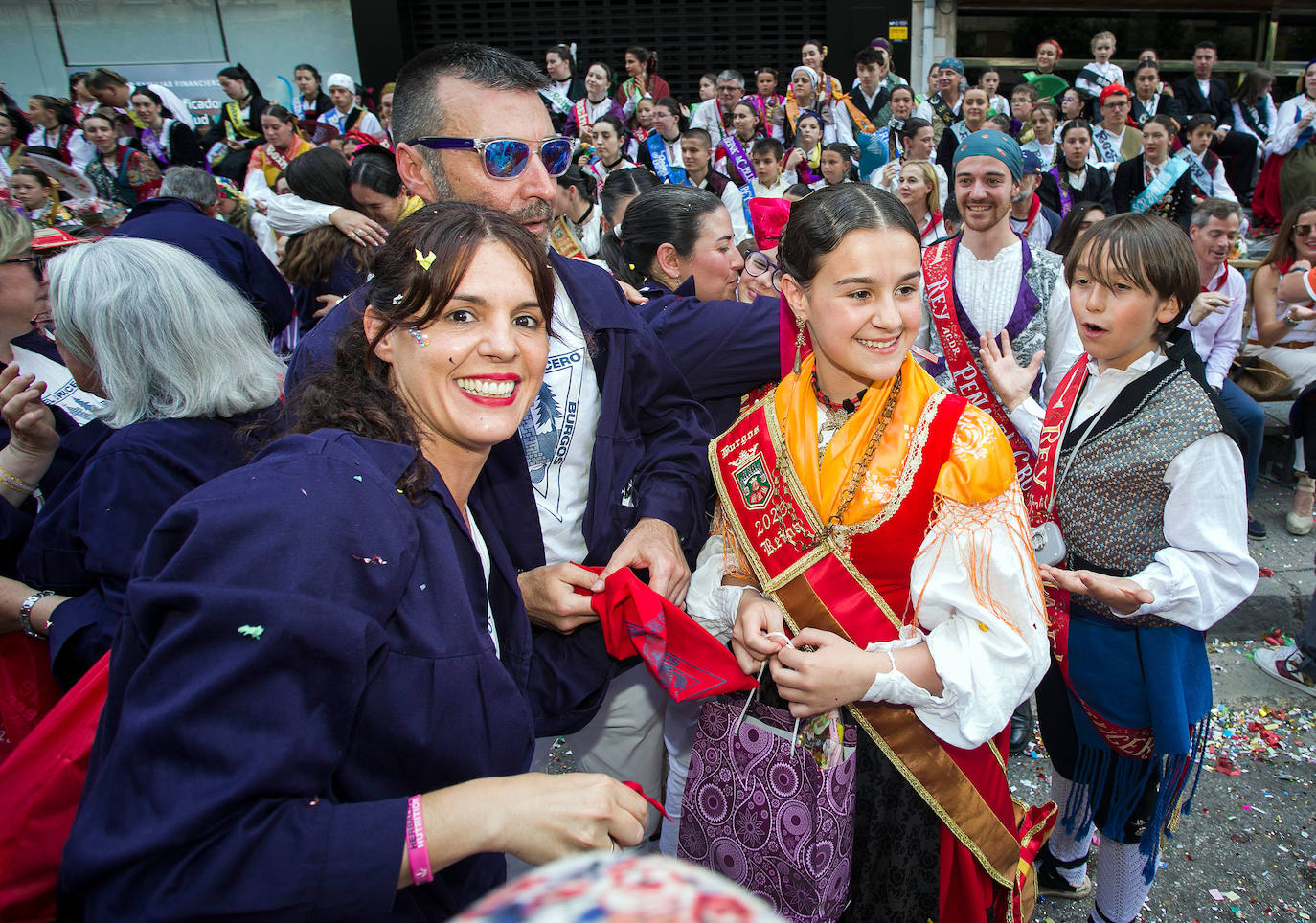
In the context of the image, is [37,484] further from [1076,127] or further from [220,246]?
[1076,127]

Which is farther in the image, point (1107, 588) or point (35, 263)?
point (35, 263)

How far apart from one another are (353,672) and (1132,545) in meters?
2.01

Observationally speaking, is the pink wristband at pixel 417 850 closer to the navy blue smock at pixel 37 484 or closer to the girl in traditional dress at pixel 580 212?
the navy blue smock at pixel 37 484

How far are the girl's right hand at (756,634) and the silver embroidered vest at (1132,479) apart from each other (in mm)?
1013

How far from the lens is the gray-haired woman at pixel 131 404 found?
188 cm

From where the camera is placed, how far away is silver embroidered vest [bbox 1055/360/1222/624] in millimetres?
2080

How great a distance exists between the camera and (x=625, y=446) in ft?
7.41

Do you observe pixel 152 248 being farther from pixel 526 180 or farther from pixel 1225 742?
pixel 1225 742

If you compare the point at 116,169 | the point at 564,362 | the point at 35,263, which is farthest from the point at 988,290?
the point at 116,169

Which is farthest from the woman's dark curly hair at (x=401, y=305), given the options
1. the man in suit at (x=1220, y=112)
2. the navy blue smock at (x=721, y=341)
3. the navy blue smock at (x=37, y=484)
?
the man in suit at (x=1220, y=112)

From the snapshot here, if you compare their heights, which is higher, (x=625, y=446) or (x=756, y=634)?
(x=625, y=446)

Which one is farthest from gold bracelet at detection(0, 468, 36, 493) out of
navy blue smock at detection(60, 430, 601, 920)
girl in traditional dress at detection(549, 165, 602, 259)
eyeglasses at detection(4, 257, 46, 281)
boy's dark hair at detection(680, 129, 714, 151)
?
boy's dark hair at detection(680, 129, 714, 151)

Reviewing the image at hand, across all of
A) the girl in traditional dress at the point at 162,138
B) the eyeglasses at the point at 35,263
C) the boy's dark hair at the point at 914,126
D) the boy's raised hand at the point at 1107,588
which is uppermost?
the girl in traditional dress at the point at 162,138

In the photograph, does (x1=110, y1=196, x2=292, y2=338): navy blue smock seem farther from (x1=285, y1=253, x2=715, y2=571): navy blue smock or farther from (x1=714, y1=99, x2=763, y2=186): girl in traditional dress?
(x1=714, y1=99, x2=763, y2=186): girl in traditional dress
